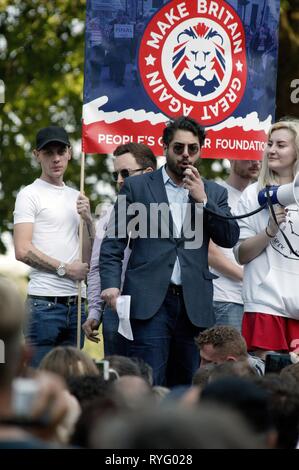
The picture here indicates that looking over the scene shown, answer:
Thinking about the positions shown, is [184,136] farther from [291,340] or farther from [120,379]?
[120,379]

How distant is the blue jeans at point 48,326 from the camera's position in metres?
7.59

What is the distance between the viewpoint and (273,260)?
7273 mm

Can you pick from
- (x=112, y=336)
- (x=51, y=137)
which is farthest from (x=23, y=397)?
(x=51, y=137)

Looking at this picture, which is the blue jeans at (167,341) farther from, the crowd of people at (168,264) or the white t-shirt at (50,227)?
the white t-shirt at (50,227)

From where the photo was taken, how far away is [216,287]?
831 centimetres

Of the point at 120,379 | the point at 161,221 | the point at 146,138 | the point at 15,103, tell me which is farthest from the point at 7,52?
the point at 120,379

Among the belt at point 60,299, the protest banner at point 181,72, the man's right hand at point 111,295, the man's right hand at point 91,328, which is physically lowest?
the man's right hand at point 91,328

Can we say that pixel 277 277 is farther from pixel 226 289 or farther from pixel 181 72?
pixel 181 72

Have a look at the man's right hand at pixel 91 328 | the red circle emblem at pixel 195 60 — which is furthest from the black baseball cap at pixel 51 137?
the man's right hand at pixel 91 328

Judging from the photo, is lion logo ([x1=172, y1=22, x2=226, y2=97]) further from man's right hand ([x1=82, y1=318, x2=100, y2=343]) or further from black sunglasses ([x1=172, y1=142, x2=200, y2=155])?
man's right hand ([x1=82, y1=318, x2=100, y2=343])

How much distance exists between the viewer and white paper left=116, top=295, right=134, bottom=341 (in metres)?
6.96

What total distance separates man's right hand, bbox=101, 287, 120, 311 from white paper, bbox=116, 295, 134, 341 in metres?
0.04

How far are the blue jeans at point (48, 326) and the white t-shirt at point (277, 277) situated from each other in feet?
3.70

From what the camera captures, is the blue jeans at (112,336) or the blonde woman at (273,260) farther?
the blue jeans at (112,336)
